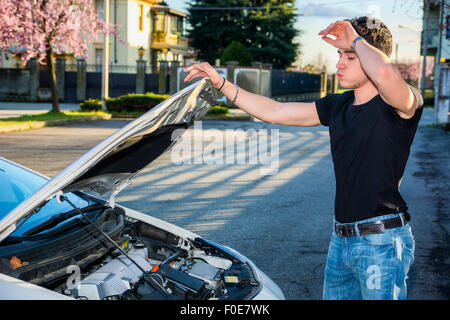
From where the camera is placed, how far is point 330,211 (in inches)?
294

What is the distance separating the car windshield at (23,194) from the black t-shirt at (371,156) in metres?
1.68

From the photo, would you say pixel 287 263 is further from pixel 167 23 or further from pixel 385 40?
pixel 167 23

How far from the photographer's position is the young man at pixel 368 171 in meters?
2.48

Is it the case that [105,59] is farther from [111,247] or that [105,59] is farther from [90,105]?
[111,247]

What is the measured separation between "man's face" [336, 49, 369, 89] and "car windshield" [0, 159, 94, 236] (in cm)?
181

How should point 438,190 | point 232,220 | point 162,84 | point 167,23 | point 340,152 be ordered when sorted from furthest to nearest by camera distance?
point 167,23 < point 162,84 < point 438,190 < point 232,220 < point 340,152

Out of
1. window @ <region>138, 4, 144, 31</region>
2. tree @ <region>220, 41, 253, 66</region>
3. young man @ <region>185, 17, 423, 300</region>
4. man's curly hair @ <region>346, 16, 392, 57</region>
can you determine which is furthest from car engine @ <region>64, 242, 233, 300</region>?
window @ <region>138, 4, 144, 31</region>

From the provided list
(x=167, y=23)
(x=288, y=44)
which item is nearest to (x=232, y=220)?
(x=288, y=44)

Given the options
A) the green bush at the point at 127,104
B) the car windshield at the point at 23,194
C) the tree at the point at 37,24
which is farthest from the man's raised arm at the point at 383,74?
the green bush at the point at 127,104

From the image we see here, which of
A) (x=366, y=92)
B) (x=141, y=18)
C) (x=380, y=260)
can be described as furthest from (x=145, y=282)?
(x=141, y=18)

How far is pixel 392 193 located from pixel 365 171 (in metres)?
0.18

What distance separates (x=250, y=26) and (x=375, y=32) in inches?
1732

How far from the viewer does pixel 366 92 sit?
263 cm
